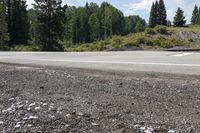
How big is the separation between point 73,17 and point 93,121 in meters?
117

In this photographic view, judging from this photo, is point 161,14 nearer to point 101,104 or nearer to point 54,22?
point 54,22

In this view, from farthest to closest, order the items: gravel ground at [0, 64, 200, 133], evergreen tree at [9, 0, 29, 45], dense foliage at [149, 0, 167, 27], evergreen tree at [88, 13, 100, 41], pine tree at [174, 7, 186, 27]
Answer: dense foliage at [149, 0, 167, 27], evergreen tree at [88, 13, 100, 41], pine tree at [174, 7, 186, 27], evergreen tree at [9, 0, 29, 45], gravel ground at [0, 64, 200, 133]

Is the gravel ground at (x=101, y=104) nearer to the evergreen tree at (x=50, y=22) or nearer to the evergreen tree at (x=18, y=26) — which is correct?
the evergreen tree at (x=50, y=22)

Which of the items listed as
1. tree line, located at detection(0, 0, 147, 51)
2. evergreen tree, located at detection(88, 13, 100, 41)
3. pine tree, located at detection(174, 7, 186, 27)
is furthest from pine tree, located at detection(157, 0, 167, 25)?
pine tree, located at detection(174, 7, 186, 27)

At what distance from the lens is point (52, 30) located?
54.7m

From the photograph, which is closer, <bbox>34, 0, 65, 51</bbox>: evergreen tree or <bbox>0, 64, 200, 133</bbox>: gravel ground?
<bbox>0, 64, 200, 133</bbox>: gravel ground

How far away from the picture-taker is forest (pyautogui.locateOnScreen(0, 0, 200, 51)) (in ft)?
178

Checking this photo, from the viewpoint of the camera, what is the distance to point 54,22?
5469cm

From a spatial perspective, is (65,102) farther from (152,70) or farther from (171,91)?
(152,70)

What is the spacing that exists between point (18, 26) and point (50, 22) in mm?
21802

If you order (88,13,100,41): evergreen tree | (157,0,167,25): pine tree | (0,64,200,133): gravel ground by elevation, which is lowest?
(0,64,200,133): gravel ground

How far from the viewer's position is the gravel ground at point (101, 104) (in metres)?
5.83

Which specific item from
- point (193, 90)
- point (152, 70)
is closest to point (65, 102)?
point (193, 90)

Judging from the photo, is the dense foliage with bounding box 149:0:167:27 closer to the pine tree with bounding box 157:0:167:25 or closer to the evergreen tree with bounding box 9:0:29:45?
the pine tree with bounding box 157:0:167:25
